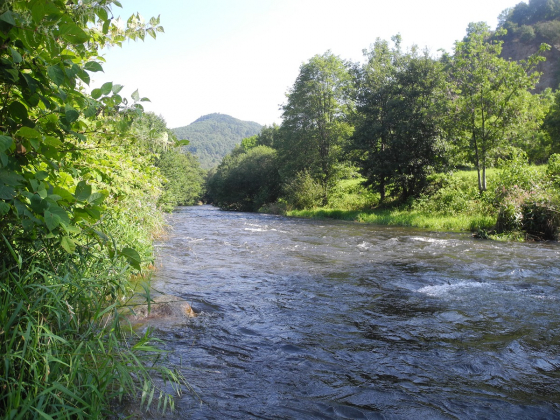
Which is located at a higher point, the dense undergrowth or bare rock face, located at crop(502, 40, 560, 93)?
bare rock face, located at crop(502, 40, 560, 93)

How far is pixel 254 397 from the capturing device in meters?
3.91

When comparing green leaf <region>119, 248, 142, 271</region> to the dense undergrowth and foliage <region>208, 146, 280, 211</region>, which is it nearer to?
the dense undergrowth

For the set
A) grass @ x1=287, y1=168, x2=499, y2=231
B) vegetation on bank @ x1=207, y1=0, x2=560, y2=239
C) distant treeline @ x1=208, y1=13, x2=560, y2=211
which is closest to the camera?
vegetation on bank @ x1=207, y1=0, x2=560, y2=239

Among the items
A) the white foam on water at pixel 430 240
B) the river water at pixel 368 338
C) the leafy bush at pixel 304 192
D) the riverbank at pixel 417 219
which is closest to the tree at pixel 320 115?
the leafy bush at pixel 304 192

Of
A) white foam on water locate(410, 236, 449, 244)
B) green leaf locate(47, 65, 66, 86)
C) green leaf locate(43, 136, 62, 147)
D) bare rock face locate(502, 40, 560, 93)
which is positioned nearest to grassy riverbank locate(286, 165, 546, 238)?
white foam on water locate(410, 236, 449, 244)

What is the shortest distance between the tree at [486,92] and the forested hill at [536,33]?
7424 centimetres

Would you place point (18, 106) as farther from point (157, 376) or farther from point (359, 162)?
point (359, 162)

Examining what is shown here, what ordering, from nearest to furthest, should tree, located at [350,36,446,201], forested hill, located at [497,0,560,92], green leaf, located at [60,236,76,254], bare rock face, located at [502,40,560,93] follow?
1. green leaf, located at [60,236,76,254]
2. tree, located at [350,36,446,201]
3. bare rock face, located at [502,40,560,93]
4. forested hill, located at [497,0,560,92]

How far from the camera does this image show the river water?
3.82 m

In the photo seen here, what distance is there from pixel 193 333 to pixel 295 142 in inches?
1489

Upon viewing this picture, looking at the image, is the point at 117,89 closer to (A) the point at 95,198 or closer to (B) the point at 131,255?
(A) the point at 95,198

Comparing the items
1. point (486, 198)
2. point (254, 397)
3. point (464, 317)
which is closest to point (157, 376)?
point (254, 397)

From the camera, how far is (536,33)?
99000mm

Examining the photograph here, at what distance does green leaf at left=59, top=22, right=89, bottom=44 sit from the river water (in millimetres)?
3277
